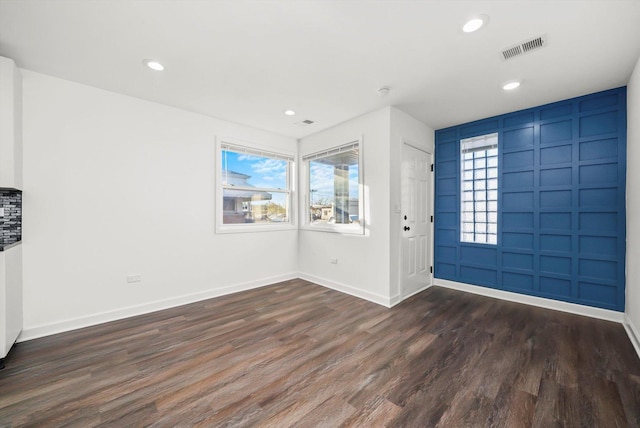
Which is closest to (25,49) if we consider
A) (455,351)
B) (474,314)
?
(455,351)

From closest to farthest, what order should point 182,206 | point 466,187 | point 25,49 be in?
point 25,49 < point 182,206 < point 466,187

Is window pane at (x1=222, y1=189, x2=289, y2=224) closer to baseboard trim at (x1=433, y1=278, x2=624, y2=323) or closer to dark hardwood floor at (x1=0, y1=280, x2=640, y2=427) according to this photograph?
dark hardwood floor at (x1=0, y1=280, x2=640, y2=427)

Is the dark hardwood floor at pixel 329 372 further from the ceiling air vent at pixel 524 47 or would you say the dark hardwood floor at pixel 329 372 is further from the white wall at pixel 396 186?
the ceiling air vent at pixel 524 47

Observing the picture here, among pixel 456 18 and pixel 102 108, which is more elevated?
pixel 456 18

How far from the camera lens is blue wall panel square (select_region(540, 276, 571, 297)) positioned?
3.18 meters

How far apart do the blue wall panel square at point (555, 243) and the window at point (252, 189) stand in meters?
3.74

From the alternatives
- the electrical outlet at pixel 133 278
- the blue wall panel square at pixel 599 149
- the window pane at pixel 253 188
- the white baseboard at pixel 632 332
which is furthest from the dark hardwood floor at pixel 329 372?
the blue wall panel square at pixel 599 149

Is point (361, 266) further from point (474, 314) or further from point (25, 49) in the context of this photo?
point (25, 49)

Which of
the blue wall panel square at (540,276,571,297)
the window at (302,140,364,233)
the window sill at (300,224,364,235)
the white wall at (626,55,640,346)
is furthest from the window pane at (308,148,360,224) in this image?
the white wall at (626,55,640,346)

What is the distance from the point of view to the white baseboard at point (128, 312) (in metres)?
2.52

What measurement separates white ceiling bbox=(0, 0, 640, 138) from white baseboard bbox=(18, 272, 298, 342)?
251 centimetres

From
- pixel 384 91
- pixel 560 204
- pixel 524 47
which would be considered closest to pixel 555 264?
pixel 560 204

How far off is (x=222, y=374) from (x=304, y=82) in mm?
2814

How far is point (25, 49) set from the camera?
2.17 meters
